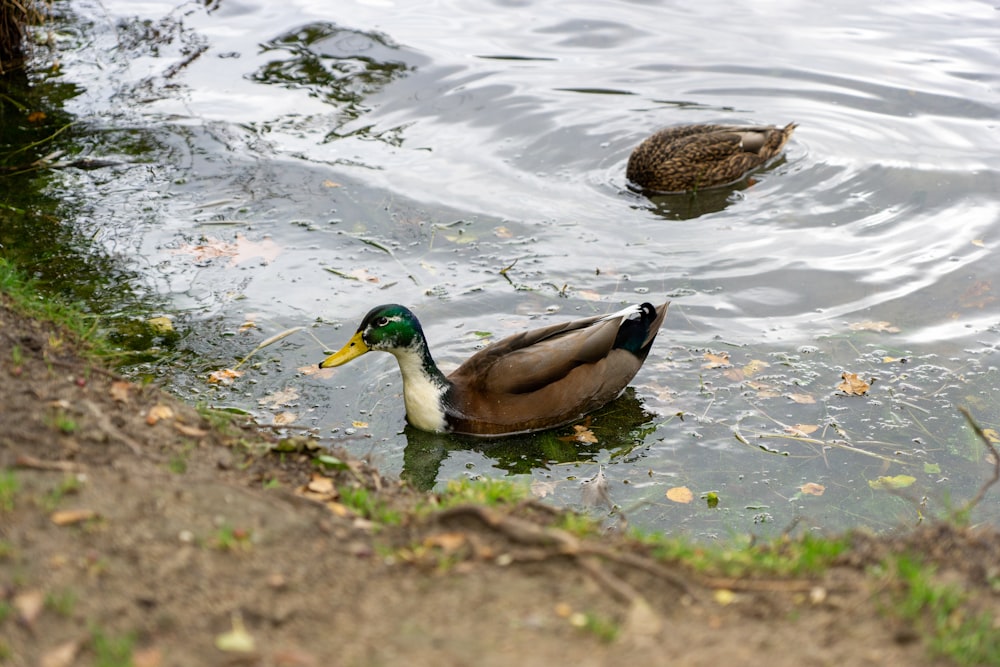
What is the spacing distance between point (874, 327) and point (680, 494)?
2.60 m

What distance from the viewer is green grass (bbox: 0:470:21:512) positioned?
3.51m

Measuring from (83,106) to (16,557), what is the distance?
8.45 m

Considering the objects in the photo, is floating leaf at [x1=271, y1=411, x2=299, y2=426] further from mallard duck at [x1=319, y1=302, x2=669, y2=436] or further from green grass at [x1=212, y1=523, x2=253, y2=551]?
green grass at [x1=212, y1=523, x2=253, y2=551]

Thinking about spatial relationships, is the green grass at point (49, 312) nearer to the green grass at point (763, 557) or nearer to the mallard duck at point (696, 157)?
the green grass at point (763, 557)

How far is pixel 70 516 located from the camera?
3.51m

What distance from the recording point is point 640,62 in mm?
12008

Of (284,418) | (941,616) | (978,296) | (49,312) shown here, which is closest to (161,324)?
(284,418)

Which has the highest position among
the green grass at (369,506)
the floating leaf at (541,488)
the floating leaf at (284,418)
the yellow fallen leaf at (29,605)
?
the yellow fallen leaf at (29,605)

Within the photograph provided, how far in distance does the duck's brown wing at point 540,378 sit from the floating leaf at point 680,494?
1055mm

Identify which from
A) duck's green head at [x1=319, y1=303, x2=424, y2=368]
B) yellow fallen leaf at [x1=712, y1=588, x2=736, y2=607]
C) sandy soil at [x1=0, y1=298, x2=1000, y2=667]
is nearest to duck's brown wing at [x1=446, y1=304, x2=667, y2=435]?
duck's green head at [x1=319, y1=303, x2=424, y2=368]

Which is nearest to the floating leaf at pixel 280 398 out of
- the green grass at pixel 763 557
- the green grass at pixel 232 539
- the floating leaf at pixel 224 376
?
the floating leaf at pixel 224 376

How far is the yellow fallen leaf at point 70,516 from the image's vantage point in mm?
3490

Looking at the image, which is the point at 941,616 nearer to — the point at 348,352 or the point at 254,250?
the point at 348,352

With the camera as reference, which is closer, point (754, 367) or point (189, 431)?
point (189, 431)
